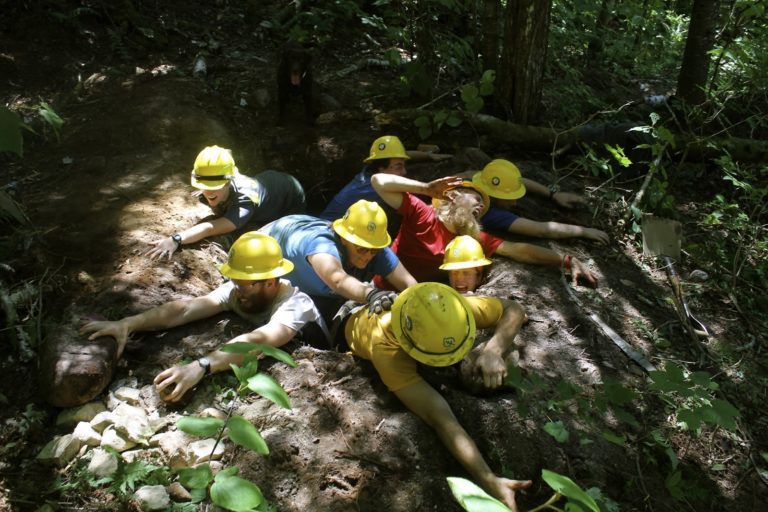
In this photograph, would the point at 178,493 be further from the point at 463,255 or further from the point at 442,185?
the point at 442,185

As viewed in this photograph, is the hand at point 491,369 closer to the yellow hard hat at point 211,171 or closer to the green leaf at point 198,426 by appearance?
the green leaf at point 198,426

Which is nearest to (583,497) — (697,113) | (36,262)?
(36,262)

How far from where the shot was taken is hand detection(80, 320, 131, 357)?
118 inches

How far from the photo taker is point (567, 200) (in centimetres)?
489

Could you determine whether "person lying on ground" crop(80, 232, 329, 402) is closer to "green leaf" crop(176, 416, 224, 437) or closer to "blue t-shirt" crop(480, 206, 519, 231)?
"green leaf" crop(176, 416, 224, 437)

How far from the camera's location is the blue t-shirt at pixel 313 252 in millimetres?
3539

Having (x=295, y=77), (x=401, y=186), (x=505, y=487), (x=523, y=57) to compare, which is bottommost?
(x=505, y=487)

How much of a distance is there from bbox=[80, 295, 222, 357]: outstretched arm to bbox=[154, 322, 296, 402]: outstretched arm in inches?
15.1

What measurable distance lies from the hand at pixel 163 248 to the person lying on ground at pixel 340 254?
0.74 m

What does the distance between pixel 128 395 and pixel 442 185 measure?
256cm

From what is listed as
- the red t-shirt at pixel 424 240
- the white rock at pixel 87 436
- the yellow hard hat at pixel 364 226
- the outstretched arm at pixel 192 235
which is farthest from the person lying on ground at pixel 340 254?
the white rock at pixel 87 436

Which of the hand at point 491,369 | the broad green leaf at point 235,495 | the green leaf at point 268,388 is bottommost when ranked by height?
the hand at point 491,369

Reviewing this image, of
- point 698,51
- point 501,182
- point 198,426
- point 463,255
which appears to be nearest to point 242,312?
point 463,255

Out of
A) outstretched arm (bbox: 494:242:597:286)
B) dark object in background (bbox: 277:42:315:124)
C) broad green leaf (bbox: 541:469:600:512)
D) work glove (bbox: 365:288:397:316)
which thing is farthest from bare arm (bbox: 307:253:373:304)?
dark object in background (bbox: 277:42:315:124)
